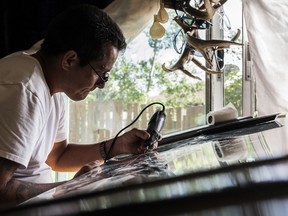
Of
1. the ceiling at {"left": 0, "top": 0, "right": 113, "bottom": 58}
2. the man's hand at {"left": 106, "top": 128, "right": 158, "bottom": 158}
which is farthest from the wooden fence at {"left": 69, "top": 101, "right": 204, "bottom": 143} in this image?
the man's hand at {"left": 106, "top": 128, "right": 158, "bottom": 158}

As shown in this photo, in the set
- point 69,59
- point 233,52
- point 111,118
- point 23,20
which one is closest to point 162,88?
point 111,118

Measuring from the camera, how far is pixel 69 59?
1.29 metres

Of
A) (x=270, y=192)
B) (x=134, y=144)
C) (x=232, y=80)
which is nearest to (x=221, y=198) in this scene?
(x=270, y=192)

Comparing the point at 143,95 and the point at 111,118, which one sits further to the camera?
the point at 111,118

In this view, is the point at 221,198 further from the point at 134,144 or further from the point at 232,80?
the point at 232,80

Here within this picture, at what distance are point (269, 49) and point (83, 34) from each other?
745mm

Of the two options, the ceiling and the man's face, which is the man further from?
the ceiling

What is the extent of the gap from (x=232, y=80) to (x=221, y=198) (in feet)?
6.50

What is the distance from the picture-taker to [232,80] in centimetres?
220

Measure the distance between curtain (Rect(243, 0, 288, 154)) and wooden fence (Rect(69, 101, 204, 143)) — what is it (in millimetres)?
763

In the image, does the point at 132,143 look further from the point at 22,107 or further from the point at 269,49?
the point at 269,49

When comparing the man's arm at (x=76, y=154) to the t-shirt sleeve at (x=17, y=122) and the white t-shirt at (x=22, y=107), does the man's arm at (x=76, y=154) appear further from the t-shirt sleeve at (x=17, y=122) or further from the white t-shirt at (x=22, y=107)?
the t-shirt sleeve at (x=17, y=122)

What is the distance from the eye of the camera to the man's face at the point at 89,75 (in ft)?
4.38

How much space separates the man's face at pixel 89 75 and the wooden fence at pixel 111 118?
3.51ft
